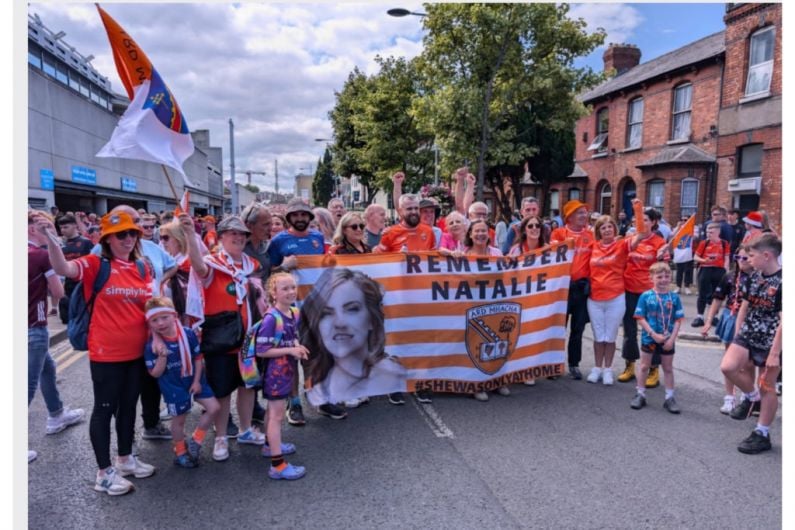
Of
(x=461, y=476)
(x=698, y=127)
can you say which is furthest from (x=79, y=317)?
(x=698, y=127)

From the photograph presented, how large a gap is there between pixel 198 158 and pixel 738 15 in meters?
51.4

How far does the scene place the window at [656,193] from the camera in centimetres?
2088

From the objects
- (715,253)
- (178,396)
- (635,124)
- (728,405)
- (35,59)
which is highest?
(35,59)

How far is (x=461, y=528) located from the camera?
3.11m

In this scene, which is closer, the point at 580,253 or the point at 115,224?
the point at 115,224

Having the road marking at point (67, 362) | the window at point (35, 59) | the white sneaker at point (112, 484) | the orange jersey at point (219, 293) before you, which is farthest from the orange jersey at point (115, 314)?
the window at point (35, 59)

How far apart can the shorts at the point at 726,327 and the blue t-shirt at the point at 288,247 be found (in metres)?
4.50

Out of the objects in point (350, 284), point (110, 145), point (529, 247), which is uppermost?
point (110, 145)

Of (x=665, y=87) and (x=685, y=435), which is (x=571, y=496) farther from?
(x=665, y=87)

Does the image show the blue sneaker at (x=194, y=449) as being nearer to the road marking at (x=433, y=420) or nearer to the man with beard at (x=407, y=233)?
the road marking at (x=433, y=420)

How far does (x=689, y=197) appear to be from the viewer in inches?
772

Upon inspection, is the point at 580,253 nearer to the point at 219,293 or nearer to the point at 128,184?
the point at 219,293

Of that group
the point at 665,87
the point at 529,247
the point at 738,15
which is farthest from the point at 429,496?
the point at 665,87

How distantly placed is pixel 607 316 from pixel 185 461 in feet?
15.3
